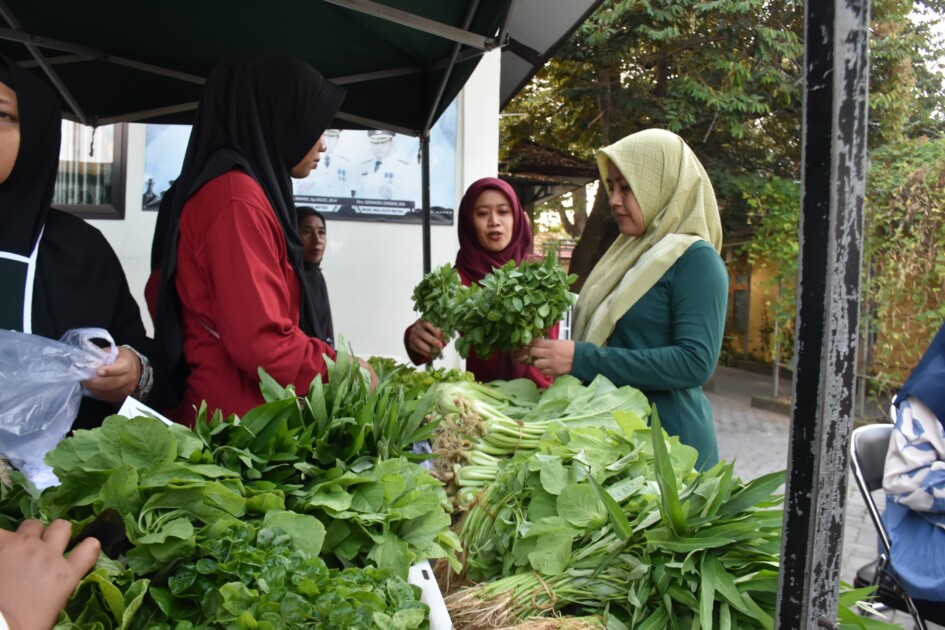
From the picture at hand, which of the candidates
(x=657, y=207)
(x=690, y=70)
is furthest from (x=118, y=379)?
(x=690, y=70)

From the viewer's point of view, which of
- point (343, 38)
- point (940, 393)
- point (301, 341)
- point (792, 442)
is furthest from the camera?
point (343, 38)

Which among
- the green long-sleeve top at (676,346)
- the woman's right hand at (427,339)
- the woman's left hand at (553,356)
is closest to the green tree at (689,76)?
the woman's right hand at (427,339)

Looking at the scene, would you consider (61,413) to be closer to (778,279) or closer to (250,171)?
(250,171)

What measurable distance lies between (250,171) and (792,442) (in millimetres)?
1551

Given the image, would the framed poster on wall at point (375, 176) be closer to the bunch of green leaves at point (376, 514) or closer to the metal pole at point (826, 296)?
the bunch of green leaves at point (376, 514)

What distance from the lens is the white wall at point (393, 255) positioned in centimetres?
631

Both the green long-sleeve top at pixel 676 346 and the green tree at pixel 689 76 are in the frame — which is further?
Answer: the green tree at pixel 689 76

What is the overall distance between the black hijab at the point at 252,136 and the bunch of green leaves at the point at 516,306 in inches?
20.4

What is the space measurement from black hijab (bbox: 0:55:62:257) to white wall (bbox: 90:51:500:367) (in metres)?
4.30

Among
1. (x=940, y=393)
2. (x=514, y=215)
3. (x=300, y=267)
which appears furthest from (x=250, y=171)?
(x=940, y=393)

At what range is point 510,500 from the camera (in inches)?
69.4

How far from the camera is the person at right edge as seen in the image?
248 cm

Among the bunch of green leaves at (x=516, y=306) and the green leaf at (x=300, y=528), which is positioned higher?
the bunch of green leaves at (x=516, y=306)

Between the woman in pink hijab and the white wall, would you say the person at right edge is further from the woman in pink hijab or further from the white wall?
the white wall
